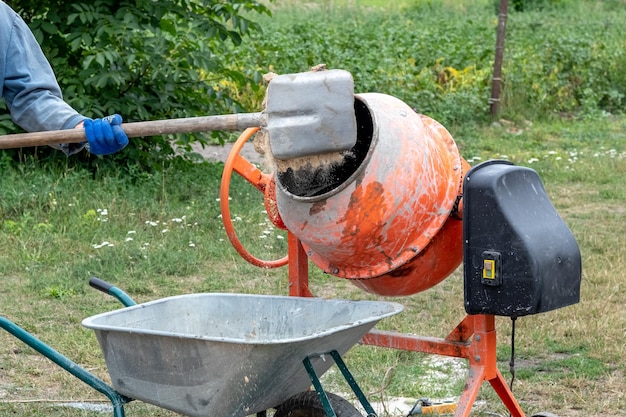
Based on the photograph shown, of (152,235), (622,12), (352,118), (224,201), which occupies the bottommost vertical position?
(622,12)

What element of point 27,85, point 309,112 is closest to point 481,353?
point 309,112

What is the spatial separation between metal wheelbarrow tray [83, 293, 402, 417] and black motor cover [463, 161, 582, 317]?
30 cm

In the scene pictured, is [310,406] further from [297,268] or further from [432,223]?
[432,223]

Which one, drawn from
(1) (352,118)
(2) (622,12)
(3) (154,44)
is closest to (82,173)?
(3) (154,44)

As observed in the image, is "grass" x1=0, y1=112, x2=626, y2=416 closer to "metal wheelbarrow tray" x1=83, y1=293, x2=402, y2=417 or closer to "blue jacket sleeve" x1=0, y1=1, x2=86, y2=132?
"metal wheelbarrow tray" x1=83, y1=293, x2=402, y2=417

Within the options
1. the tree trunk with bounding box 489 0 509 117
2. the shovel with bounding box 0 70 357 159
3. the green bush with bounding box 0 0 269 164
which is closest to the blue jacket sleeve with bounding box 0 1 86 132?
the shovel with bounding box 0 70 357 159

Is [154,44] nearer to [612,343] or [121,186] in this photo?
[121,186]

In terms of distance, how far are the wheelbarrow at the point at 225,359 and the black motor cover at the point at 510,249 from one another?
1.01 feet

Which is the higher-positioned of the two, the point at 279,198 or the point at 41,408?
the point at 279,198

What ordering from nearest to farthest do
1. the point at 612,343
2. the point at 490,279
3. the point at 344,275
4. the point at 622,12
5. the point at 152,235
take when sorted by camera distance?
the point at 490,279
the point at 344,275
the point at 612,343
the point at 152,235
the point at 622,12

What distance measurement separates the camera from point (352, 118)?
3.00m

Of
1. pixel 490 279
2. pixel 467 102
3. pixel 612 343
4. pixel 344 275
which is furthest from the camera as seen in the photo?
pixel 467 102

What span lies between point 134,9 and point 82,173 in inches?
49.0

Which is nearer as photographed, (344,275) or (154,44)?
(344,275)
